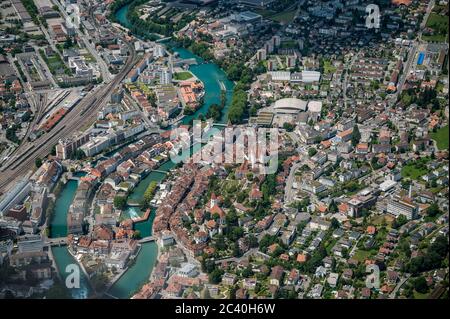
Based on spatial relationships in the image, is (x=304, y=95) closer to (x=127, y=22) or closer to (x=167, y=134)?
(x=167, y=134)

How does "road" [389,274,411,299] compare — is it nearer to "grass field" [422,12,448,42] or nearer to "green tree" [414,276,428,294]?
"green tree" [414,276,428,294]

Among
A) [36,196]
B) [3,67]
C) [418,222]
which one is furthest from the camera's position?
[3,67]

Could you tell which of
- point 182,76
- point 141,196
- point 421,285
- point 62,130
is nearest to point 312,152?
point 141,196

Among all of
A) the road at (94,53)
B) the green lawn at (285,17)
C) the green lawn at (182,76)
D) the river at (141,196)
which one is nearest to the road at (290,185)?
the river at (141,196)

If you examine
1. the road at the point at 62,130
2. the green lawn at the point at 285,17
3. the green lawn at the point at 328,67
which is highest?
the green lawn at the point at 285,17

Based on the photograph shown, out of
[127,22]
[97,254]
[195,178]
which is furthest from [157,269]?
[127,22]

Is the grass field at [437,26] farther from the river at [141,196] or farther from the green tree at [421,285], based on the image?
the green tree at [421,285]
